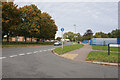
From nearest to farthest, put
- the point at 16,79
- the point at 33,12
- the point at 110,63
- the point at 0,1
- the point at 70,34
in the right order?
1. the point at 16,79
2. the point at 110,63
3. the point at 0,1
4. the point at 33,12
5. the point at 70,34

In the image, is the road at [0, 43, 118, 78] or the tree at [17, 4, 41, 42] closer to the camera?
the road at [0, 43, 118, 78]

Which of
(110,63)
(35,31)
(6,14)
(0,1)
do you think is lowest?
(110,63)

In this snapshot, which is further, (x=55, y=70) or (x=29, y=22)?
(x=29, y=22)

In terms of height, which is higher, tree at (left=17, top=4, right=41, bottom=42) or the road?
tree at (left=17, top=4, right=41, bottom=42)

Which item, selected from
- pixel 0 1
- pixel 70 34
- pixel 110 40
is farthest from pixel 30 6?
pixel 70 34

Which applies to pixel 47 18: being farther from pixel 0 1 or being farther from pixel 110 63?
pixel 110 63

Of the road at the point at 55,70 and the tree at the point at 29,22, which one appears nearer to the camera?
the road at the point at 55,70

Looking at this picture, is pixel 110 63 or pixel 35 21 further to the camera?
pixel 35 21

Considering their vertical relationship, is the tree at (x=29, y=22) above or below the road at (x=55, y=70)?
above

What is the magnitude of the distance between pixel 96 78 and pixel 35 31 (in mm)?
27367

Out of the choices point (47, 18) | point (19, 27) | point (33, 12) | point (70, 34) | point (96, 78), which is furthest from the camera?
point (70, 34)

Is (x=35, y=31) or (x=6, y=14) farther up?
(x=6, y=14)

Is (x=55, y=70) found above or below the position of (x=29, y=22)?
below

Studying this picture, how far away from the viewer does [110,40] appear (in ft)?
100
